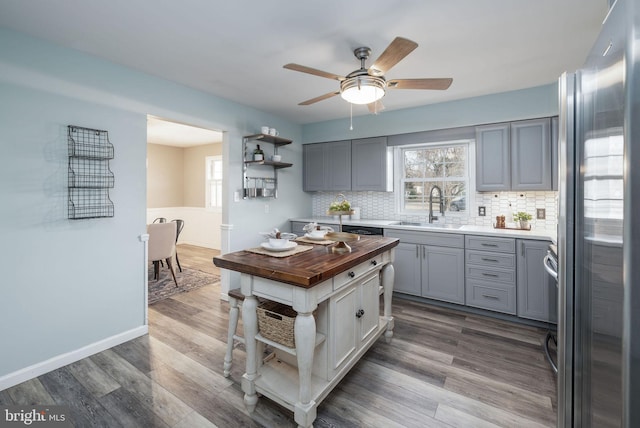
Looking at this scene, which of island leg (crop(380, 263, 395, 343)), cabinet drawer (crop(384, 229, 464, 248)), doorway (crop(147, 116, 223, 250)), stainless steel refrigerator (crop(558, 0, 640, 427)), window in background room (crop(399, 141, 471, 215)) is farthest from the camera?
doorway (crop(147, 116, 223, 250))

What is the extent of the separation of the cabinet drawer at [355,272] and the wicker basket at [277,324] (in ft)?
1.13

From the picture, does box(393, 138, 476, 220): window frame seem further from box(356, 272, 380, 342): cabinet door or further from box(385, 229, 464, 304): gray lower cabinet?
box(356, 272, 380, 342): cabinet door

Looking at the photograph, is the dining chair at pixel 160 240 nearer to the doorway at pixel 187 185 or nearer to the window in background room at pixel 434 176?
the doorway at pixel 187 185

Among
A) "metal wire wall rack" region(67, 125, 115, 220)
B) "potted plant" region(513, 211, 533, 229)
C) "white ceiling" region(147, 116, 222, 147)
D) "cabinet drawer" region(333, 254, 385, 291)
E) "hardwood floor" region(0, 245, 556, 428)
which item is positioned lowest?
"hardwood floor" region(0, 245, 556, 428)

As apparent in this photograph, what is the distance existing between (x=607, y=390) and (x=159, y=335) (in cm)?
315

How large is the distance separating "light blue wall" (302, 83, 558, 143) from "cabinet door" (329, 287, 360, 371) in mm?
2609

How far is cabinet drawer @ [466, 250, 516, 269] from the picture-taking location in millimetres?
3119

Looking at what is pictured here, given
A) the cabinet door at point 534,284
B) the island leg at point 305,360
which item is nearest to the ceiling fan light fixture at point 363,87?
the island leg at point 305,360

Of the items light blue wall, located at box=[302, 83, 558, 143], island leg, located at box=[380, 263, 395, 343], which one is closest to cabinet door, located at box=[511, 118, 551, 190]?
light blue wall, located at box=[302, 83, 558, 143]

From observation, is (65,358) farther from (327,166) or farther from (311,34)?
(327,166)

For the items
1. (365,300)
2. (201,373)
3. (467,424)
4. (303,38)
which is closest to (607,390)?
(467,424)

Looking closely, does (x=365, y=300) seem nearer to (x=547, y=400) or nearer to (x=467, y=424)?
(x=467, y=424)

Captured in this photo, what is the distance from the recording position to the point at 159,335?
283 centimetres

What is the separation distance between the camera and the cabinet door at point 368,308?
2.24 meters
